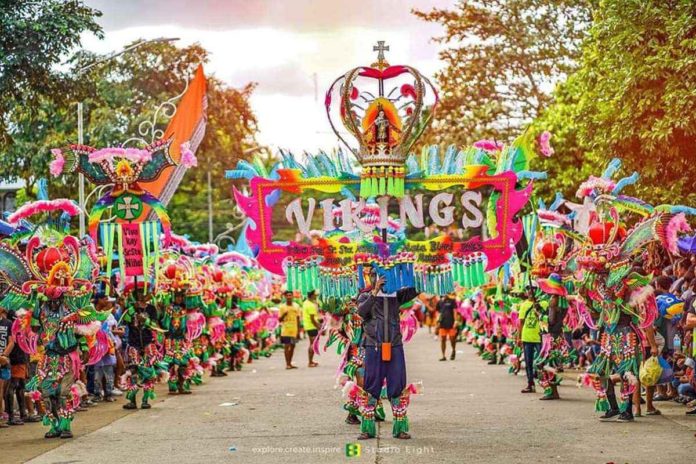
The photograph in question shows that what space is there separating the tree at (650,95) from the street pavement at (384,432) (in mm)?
3960

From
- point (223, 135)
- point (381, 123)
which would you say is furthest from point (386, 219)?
point (223, 135)

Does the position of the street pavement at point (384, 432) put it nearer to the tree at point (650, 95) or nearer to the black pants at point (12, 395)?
the black pants at point (12, 395)

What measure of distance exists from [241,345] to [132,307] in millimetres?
11204

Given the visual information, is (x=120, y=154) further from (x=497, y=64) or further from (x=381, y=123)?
(x=497, y=64)

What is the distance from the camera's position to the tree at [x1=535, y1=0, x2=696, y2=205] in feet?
68.2

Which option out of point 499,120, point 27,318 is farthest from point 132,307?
point 499,120

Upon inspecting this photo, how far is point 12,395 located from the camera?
58.7 feet

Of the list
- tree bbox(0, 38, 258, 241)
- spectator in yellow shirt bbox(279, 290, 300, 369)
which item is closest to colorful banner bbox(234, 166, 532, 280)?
spectator in yellow shirt bbox(279, 290, 300, 369)

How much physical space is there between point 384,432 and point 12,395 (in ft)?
17.5

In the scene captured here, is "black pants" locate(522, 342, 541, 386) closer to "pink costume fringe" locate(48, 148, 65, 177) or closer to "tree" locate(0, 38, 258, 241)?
"pink costume fringe" locate(48, 148, 65, 177)

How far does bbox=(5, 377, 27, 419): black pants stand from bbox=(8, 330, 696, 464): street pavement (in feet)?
1.82

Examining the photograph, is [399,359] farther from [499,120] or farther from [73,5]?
[499,120]

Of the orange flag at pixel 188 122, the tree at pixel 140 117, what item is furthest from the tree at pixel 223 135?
the orange flag at pixel 188 122

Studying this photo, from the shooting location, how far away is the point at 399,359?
15297 mm
